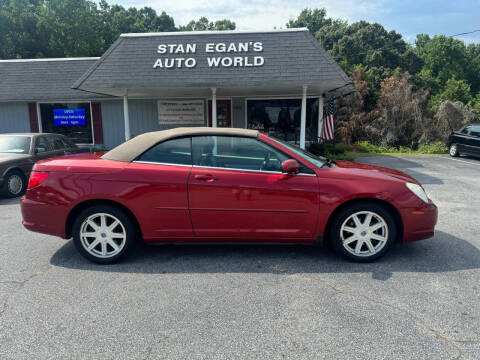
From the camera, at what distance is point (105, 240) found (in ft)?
12.9

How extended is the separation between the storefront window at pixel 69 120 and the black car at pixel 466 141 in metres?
16.2

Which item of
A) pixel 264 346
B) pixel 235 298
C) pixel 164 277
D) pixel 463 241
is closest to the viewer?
pixel 264 346

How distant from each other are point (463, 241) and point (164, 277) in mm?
3998

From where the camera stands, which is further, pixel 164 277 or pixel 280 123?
pixel 280 123

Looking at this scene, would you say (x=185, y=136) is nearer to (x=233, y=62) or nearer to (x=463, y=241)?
(x=463, y=241)

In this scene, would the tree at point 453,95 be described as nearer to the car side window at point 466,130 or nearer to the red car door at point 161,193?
the car side window at point 466,130

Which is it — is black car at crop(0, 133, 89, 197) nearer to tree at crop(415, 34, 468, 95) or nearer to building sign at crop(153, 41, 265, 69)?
building sign at crop(153, 41, 265, 69)

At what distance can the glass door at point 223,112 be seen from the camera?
603 inches

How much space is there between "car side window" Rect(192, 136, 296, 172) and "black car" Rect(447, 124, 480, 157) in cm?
1304

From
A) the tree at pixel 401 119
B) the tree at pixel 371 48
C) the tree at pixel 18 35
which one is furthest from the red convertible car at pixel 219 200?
the tree at pixel 371 48

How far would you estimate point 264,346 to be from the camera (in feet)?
8.18

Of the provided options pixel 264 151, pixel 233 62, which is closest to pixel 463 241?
pixel 264 151

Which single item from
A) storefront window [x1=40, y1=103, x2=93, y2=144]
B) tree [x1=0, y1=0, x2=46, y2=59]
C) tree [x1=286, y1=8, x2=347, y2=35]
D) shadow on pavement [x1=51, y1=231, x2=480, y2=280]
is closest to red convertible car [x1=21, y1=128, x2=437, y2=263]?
shadow on pavement [x1=51, y1=231, x2=480, y2=280]

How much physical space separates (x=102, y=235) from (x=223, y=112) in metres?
12.1
